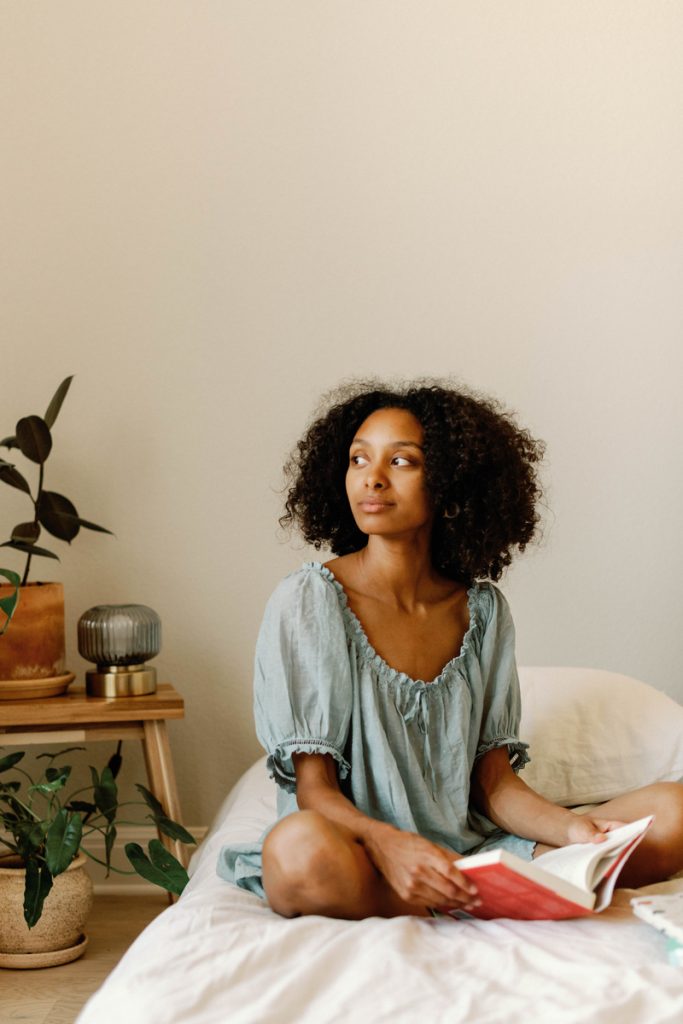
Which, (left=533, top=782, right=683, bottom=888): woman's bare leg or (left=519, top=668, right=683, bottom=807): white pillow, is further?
(left=519, top=668, right=683, bottom=807): white pillow

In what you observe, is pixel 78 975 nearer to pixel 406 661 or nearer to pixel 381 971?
pixel 406 661

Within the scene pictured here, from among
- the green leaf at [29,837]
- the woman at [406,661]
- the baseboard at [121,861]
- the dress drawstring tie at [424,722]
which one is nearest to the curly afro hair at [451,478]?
the woman at [406,661]

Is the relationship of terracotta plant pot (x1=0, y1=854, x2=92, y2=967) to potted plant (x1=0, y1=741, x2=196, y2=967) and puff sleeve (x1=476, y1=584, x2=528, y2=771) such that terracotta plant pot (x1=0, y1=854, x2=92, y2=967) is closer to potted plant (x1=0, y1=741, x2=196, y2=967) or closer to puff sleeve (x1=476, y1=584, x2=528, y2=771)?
potted plant (x1=0, y1=741, x2=196, y2=967)

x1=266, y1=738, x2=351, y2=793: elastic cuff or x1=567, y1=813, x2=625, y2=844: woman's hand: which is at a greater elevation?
x1=266, y1=738, x2=351, y2=793: elastic cuff

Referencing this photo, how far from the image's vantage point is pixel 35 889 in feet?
6.35

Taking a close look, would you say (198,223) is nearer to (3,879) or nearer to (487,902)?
(3,879)

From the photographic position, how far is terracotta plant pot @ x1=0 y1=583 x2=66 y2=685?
2.22 metres

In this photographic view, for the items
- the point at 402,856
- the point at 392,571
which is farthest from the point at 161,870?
the point at 402,856

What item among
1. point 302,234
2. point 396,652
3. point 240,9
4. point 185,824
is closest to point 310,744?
point 396,652

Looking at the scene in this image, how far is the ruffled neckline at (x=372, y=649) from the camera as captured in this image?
1576 mm

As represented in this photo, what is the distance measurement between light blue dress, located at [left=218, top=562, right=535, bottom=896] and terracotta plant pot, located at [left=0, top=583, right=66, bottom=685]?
0.78 meters

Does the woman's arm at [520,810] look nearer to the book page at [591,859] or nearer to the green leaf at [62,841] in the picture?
the book page at [591,859]

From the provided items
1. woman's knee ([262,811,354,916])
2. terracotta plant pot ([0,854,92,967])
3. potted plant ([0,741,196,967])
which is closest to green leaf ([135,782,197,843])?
potted plant ([0,741,196,967])

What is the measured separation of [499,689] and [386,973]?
62cm
